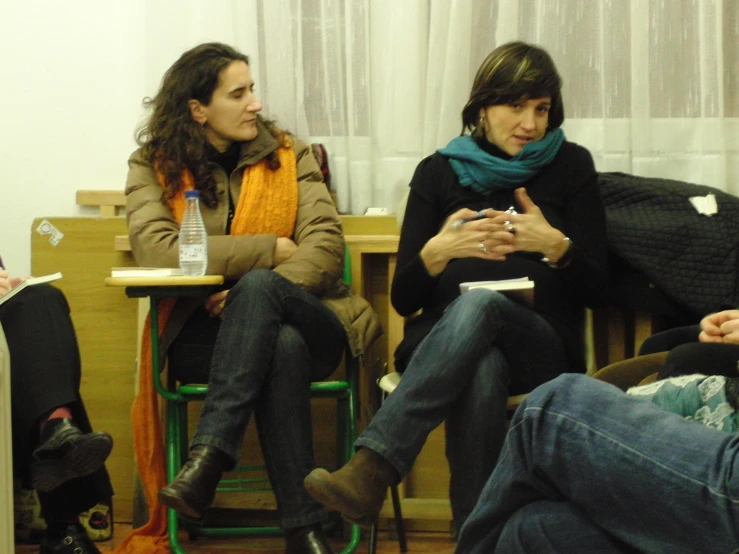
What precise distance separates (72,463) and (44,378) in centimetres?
21

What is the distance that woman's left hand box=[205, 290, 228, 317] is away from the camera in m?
2.30

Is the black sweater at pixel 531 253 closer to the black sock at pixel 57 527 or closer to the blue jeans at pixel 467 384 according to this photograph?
the blue jeans at pixel 467 384

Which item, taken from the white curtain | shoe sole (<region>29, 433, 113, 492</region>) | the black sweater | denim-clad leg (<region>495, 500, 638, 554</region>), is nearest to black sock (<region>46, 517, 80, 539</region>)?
shoe sole (<region>29, 433, 113, 492</region>)

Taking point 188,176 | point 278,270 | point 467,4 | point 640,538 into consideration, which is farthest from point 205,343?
point 640,538

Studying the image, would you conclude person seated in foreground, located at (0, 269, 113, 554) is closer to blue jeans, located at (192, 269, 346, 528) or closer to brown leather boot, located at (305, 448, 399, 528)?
blue jeans, located at (192, 269, 346, 528)

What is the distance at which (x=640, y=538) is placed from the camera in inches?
42.6

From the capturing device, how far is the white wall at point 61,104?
9.23 feet

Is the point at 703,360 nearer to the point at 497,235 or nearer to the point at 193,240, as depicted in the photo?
the point at 497,235

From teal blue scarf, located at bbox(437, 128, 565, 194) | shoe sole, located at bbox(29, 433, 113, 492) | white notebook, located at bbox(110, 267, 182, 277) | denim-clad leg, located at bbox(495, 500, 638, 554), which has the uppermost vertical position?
teal blue scarf, located at bbox(437, 128, 565, 194)

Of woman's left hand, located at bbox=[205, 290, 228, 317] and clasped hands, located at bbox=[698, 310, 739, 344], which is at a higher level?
clasped hands, located at bbox=[698, 310, 739, 344]

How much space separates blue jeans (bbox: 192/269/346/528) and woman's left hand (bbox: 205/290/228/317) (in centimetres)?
18

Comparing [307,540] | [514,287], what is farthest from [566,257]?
[307,540]

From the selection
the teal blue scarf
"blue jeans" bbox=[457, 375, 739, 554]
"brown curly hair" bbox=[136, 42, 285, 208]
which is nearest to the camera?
"blue jeans" bbox=[457, 375, 739, 554]

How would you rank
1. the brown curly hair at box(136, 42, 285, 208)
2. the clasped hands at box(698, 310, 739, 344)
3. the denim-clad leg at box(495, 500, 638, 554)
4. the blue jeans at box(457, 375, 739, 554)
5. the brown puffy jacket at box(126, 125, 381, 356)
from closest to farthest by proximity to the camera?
the blue jeans at box(457, 375, 739, 554) → the denim-clad leg at box(495, 500, 638, 554) → the clasped hands at box(698, 310, 739, 344) → the brown puffy jacket at box(126, 125, 381, 356) → the brown curly hair at box(136, 42, 285, 208)
